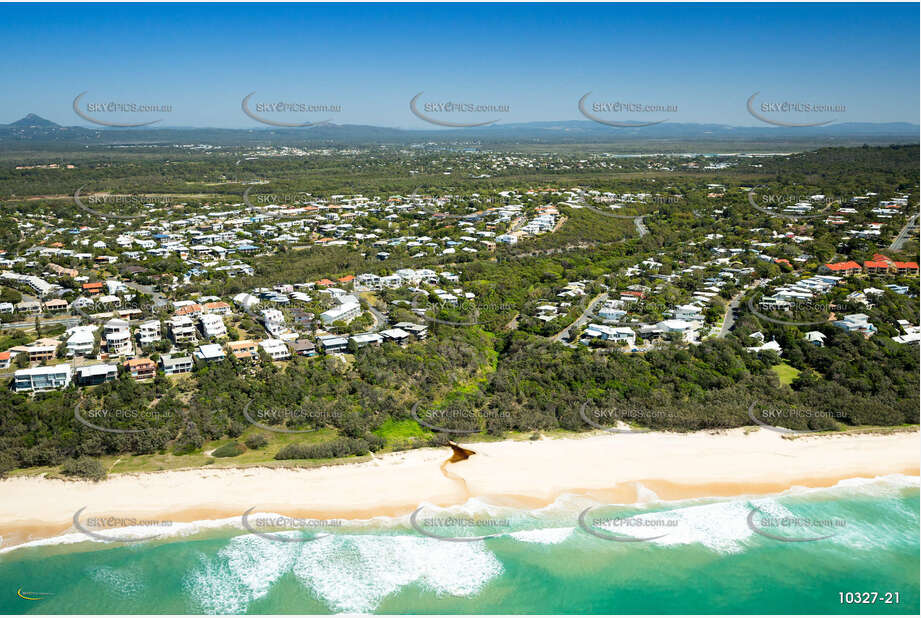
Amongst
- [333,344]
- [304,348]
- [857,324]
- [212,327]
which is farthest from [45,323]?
[857,324]

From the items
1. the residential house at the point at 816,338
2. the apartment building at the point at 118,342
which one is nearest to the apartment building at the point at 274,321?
the apartment building at the point at 118,342

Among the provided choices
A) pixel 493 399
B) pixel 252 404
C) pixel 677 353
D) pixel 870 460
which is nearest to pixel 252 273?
pixel 252 404

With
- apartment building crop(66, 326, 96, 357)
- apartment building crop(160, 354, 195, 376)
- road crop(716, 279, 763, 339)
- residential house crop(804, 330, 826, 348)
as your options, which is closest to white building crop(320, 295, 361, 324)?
apartment building crop(160, 354, 195, 376)

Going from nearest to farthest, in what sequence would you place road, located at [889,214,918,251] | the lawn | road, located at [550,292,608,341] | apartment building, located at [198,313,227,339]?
the lawn
apartment building, located at [198,313,227,339]
road, located at [550,292,608,341]
road, located at [889,214,918,251]

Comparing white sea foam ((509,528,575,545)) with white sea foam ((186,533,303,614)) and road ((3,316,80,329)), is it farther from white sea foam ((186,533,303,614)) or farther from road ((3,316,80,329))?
road ((3,316,80,329))

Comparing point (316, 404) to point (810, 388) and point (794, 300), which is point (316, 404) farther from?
point (794, 300)

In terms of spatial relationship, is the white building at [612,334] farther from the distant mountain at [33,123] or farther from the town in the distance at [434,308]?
the distant mountain at [33,123]
